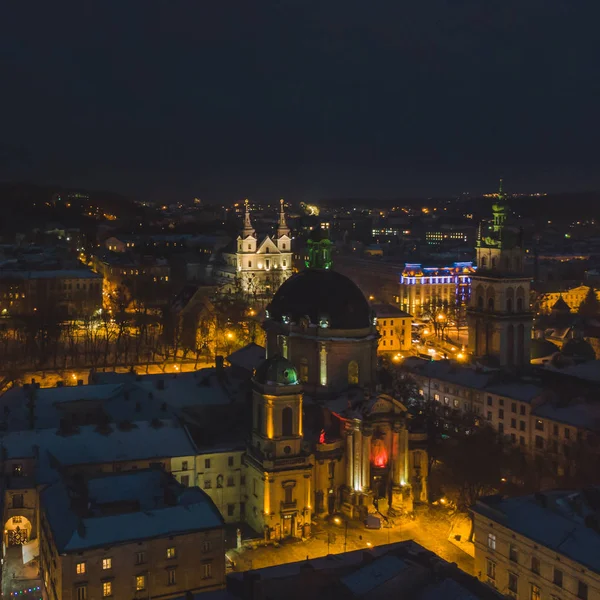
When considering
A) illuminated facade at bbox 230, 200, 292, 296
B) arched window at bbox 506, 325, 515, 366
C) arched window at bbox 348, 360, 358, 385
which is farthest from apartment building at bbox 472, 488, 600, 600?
illuminated facade at bbox 230, 200, 292, 296

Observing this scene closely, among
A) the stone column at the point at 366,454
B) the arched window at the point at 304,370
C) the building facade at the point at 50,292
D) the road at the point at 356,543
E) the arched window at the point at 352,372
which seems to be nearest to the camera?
the road at the point at 356,543

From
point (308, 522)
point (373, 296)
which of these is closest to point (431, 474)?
point (308, 522)

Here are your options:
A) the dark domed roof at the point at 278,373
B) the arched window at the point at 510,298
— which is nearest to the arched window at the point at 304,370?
the dark domed roof at the point at 278,373

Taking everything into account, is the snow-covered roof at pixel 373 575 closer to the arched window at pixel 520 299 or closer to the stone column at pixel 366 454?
the stone column at pixel 366 454

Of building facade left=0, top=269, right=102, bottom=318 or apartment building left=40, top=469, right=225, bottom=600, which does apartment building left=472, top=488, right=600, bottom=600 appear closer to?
apartment building left=40, top=469, right=225, bottom=600

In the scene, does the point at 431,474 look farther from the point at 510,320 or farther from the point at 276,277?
the point at 276,277

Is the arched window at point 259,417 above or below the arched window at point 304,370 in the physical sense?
below

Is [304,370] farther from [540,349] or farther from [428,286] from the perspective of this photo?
[428,286]
